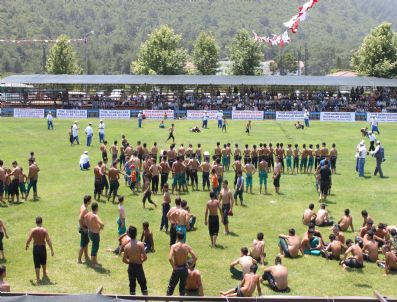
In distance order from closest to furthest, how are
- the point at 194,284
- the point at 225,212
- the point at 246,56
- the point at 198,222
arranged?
the point at 194,284
the point at 225,212
the point at 198,222
the point at 246,56

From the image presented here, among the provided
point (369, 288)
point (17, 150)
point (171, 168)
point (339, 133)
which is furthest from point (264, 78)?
point (369, 288)

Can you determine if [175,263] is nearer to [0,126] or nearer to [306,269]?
[306,269]

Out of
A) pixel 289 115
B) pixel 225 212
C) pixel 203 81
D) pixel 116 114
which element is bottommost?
pixel 225 212

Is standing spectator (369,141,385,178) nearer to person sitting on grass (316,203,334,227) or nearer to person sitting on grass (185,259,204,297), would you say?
person sitting on grass (316,203,334,227)

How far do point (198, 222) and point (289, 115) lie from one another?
115 ft

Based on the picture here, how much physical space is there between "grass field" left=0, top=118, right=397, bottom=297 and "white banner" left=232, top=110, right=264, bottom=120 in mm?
17434

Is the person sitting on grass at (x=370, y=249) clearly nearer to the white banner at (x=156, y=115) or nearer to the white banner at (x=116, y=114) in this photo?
the white banner at (x=156, y=115)

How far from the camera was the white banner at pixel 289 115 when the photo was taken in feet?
167

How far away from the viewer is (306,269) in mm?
13742

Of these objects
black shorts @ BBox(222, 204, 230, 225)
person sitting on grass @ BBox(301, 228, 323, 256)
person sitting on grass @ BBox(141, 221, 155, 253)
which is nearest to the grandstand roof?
black shorts @ BBox(222, 204, 230, 225)

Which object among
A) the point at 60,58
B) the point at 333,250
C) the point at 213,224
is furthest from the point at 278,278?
the point at 60,58

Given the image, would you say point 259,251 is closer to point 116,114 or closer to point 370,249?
point 370,249

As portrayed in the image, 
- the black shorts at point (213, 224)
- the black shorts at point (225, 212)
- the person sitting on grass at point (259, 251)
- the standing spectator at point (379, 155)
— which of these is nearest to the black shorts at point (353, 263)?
the person sitting on grass at point (259, 251)

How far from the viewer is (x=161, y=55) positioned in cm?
7900
